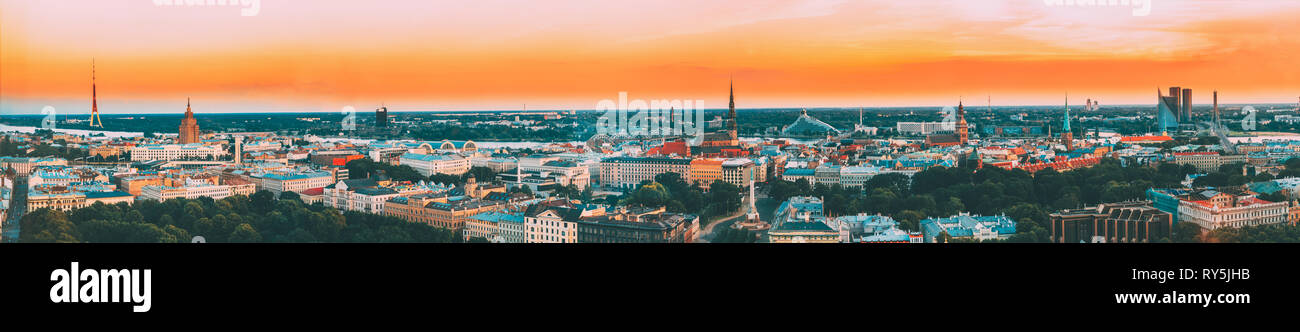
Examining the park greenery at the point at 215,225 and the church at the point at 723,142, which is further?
the church at the point at 723,142

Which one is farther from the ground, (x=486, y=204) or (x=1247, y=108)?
(x=1247, y=108)

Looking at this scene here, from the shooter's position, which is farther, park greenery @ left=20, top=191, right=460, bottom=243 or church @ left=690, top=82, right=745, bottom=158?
church @ left=690, top=82, right=745, bottom=158

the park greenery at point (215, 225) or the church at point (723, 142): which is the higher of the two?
the church at point (723, 142)

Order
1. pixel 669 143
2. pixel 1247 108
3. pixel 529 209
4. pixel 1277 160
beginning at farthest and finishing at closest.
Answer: pixel 669 143, pixel 1277 160, pixel 1247 108, pixel 529 209

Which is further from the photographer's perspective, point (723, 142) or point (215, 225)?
point (723, 142)

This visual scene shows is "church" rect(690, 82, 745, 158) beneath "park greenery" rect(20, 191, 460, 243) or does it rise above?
above
